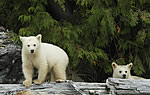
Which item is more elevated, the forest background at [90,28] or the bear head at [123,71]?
the forest background at [90,28]

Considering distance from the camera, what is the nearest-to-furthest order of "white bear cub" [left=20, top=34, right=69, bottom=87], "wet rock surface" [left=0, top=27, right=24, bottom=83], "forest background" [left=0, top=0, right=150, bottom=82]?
"white bear cub" [left=20, top=34, right=69, bottom=87]
"wet rock surface" [left=0, top=27, right=24, bottom=83]
"forest background" [left=0, top=0, right=150, bottom=82]

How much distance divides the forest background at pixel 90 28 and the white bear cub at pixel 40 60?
1936 mm

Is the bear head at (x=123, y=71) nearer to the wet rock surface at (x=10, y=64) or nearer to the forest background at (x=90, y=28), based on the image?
the forest background at (x=90, y=28)

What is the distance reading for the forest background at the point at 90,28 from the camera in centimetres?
607

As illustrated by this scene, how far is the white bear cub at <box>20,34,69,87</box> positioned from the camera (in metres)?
3.66

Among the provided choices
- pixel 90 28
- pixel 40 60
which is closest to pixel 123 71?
pixel 90 28

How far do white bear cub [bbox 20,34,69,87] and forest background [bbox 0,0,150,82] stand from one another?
1.94 meters

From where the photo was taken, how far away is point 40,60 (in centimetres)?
374

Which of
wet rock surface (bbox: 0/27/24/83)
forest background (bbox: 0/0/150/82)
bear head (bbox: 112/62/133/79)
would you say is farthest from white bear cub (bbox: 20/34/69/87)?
forest background (bbox: 0/0/150/82)

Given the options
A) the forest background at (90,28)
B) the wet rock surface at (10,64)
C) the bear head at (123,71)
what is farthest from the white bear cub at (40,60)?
the forest background at (90,28)

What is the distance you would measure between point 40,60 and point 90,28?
9.66 ft

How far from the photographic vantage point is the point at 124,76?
17.7 ft

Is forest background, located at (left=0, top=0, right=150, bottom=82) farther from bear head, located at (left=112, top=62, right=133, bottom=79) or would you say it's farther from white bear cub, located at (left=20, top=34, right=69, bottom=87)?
white bear cub, located at (left=20, top=34, right=69, bottom=87)

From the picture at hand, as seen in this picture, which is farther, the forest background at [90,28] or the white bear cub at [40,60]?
the forest background at [90,28]
